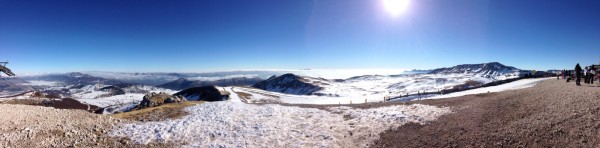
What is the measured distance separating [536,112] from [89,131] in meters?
31.1

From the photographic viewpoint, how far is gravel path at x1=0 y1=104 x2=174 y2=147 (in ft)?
62.8

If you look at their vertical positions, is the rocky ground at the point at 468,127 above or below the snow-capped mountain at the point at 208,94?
above

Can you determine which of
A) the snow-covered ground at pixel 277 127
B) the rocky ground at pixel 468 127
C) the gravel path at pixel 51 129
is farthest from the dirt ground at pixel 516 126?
the gravel path at pixel 51 129

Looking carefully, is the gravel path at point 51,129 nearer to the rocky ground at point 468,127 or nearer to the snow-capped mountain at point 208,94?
the rocky ground at point 468,127

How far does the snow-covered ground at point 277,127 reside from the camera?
814 inches

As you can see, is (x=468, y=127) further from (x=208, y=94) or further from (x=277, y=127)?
(x=208, y=94)

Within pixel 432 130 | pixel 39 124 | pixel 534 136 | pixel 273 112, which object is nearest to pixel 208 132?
pixel 273 112

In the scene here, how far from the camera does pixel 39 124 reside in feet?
70.5

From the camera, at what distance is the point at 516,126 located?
1794cm

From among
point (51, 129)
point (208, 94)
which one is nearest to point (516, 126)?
point (51, 129)

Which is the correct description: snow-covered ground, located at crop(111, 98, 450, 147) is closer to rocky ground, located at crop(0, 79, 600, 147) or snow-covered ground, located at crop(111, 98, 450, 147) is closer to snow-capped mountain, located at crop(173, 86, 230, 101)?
rocky ground, located at crop(0, 79, 600, 147)

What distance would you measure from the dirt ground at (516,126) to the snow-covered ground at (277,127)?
2.03 metres

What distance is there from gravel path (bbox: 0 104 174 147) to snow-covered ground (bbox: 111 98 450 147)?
1324mm

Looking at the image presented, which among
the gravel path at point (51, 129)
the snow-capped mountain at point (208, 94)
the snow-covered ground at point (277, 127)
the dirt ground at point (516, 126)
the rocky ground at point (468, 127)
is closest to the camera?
the dirt ground at point (516, 126)
